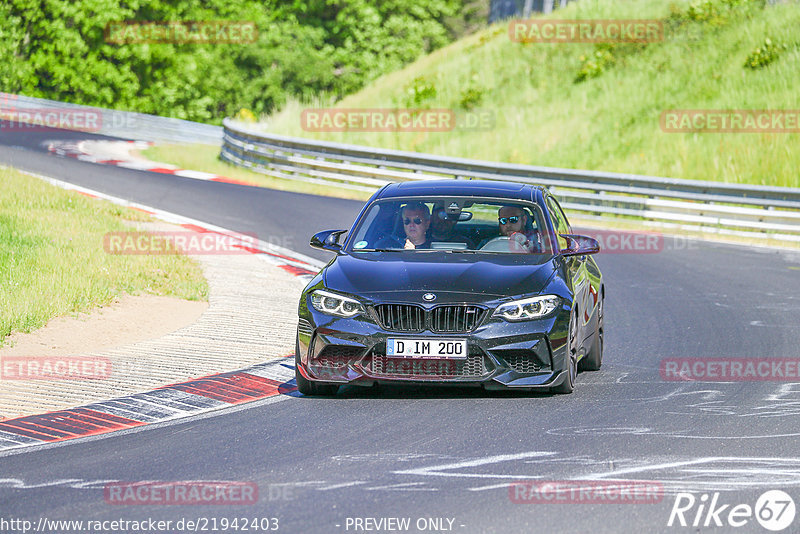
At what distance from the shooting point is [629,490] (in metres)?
6.27

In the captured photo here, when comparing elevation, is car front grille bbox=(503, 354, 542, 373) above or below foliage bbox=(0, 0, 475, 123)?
below

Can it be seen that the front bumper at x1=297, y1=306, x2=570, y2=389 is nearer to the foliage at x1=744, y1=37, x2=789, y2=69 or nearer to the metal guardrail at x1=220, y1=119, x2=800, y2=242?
the metal guardrail at x1=220, y1=119, x2=800, y2=242

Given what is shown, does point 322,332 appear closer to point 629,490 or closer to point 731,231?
point 629,490

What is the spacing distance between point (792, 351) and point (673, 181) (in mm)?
13056

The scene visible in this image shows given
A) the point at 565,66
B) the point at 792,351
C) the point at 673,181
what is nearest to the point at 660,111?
the point at 565,66

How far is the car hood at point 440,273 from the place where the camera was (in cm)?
858

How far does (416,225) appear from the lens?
31.8ft
